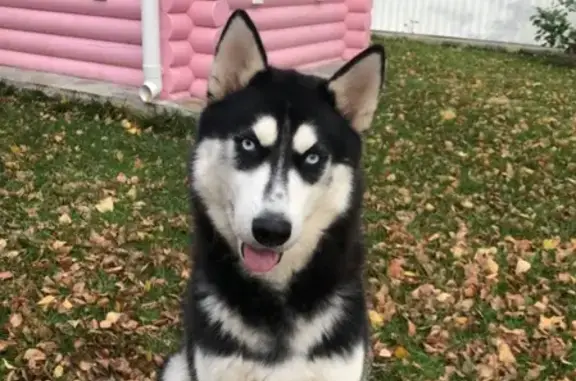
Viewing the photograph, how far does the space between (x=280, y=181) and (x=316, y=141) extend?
0.25 metres

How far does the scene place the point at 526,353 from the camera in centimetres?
→ 453

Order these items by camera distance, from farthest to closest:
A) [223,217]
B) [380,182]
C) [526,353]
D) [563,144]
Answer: [563,144] → [380,182] → [526,353] → [223,217]

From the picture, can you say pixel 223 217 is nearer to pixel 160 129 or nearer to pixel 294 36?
pixel 160 129

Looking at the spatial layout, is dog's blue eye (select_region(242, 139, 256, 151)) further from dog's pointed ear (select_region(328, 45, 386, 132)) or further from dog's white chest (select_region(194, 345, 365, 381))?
dog's white chest (select_region(194, 345, 365, 381))

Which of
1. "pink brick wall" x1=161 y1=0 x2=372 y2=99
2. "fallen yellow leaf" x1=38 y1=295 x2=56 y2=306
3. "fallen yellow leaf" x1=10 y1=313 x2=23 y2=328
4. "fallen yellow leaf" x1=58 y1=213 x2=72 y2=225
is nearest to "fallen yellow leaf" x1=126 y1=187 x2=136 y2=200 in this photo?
"fallen yellow leaf" x1=58 y1=213 x2=72 y2=225

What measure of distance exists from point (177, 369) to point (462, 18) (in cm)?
1671

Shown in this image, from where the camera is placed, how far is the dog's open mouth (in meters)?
2.88

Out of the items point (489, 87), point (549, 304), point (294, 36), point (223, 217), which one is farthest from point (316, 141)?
point (489, 87)

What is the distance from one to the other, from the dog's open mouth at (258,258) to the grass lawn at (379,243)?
154cm

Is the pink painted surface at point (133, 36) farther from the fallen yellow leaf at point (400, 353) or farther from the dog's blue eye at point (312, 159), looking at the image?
the dog's blue eye at point (312, 159)

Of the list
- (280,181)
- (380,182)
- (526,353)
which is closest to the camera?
(280,181)

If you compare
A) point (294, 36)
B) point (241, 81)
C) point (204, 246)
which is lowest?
point (294, 36)

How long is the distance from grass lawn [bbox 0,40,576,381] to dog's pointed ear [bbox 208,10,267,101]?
1852mm

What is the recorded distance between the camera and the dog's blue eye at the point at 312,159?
2.85 m
